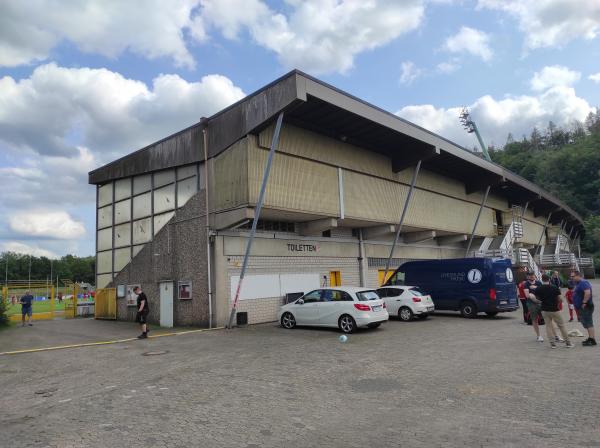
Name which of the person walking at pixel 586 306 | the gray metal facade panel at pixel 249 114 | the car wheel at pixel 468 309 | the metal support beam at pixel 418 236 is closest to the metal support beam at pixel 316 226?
the gray metal facade panel at pixel 249 114

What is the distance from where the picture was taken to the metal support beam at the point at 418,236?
89.2 ft

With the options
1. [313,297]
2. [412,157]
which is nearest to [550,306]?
[313,297]

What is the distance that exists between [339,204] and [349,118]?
149 inches

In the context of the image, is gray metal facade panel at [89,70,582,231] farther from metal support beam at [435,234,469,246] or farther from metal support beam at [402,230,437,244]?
metal support beam at [435,234,469,246]

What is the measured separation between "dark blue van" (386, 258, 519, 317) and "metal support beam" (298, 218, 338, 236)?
4276mm

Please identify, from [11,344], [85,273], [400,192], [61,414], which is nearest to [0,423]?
[61,414]

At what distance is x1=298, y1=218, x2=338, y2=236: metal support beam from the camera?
19.1 m

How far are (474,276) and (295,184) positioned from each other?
8.10m

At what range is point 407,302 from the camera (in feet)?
55.8

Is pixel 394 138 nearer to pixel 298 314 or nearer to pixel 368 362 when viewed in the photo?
pixel 298 314

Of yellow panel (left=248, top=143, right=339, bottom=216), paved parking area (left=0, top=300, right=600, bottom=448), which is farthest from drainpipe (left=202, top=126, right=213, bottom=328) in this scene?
paved parking area (left=0, top=300, right=600, bottom=448)

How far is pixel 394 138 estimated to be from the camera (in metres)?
21.7

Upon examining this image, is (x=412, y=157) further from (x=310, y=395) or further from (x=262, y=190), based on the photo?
(x=310, y=395)

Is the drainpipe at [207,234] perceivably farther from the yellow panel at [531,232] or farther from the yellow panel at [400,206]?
the yellow panel at [531,232]
